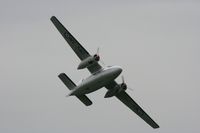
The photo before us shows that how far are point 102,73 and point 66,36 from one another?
5.93m

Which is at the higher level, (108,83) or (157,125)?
(108,83)

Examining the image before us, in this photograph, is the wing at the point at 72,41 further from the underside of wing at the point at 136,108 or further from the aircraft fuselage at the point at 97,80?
the underside of wing at the point at 136,108

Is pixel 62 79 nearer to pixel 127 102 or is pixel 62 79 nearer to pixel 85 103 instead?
pixel 85 103

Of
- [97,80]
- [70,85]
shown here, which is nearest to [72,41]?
[97,80]

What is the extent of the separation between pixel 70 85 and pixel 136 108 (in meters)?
10.4

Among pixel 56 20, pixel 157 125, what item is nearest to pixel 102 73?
pixel 56 20

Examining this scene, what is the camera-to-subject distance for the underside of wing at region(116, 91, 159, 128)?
8444 centimetres

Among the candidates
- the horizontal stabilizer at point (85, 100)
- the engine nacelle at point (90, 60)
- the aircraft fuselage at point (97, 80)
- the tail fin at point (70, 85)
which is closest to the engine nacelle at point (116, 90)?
the horizontal stabilizer at point (85, 100)

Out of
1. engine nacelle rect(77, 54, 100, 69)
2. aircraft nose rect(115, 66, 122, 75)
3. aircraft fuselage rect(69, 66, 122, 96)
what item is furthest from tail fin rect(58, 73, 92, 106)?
aircraft nose rect(115, 66, 122, 75)

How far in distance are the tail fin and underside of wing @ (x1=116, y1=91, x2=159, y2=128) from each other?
5.00 meters

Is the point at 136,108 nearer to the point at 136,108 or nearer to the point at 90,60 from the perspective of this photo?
the point at 136,108

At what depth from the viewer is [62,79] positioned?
80.2 m

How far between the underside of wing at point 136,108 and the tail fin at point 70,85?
16.4ft

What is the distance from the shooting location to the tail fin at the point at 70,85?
79750 mm
